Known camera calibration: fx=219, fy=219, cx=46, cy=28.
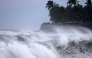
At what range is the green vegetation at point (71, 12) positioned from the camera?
50.6 metres

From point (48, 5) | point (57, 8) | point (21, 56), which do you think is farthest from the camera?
point (48, 5)

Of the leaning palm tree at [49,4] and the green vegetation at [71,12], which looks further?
the leaning palm tree at [49,4]

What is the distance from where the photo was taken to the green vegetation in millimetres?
50594

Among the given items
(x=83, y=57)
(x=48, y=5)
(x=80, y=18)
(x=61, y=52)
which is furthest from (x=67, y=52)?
(x=48, y=5)

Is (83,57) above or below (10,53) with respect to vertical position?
below

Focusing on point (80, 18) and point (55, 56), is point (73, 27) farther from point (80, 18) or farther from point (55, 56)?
point (55, 56)

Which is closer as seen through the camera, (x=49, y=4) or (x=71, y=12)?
(x=71, y=12)

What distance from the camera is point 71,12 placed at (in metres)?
54.5

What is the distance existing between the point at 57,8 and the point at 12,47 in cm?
5076

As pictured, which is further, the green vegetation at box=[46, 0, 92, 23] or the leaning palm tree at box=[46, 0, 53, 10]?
the leaning palm tree at box=[46, 0, 53, 10]

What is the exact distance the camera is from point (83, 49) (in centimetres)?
1562

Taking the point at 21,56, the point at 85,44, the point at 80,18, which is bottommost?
the point at 80,18

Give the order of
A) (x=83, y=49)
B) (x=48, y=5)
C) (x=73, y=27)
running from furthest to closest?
(x=48, y=5), (x=73, y=27), (x=83, y=49)

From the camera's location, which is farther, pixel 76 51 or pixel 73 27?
pixel 73 27
